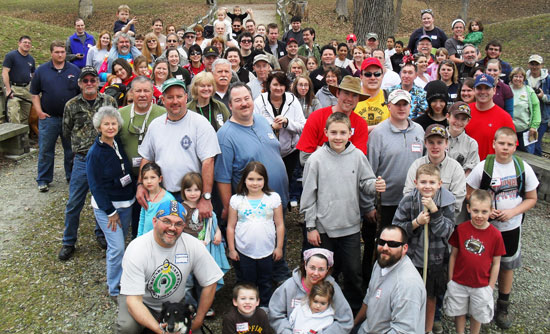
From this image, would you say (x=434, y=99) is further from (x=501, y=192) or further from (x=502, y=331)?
(x=502, y=331)

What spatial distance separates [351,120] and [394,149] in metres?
0.56

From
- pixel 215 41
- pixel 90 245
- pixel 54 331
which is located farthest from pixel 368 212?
pixel 215 41

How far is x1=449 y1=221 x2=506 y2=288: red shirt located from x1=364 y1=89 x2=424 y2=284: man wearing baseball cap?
768 mm

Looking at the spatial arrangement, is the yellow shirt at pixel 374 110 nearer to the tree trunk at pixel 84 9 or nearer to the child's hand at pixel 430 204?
the child's hand at pixel 430 204

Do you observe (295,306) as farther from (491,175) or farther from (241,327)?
(491,175)

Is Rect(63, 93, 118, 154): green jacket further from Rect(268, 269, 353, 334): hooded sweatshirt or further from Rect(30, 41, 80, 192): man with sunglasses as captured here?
Rect(268, 269, 353, 334): hooded sweatshirt

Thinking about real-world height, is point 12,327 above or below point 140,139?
below

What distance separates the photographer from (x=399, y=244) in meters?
3.85

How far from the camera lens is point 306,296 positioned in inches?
160

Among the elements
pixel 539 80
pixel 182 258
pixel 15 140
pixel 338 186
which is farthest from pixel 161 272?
pixel 539 80

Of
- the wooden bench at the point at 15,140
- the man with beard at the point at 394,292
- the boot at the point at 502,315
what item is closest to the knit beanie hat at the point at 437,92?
the man with beard at the point at 394,292

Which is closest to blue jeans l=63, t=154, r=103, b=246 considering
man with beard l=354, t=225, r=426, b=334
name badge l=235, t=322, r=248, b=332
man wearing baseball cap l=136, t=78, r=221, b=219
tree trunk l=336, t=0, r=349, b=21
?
man wearing baseball cap l=136, t=78, r=221, b=219

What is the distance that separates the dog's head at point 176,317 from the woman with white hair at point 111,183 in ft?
4.21

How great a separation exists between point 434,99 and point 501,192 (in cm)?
131
